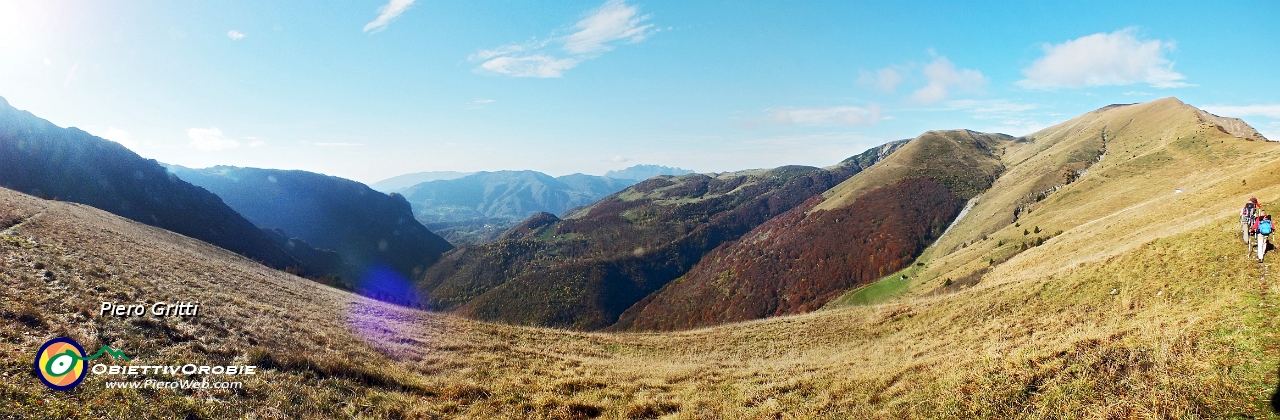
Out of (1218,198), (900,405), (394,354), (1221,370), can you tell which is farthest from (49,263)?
(1218,198)

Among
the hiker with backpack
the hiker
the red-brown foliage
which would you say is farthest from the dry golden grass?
the red-brown foliage

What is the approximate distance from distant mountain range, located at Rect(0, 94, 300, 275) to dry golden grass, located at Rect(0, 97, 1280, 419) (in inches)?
2920

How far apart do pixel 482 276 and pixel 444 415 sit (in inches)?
7714

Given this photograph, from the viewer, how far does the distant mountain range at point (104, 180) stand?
282ft

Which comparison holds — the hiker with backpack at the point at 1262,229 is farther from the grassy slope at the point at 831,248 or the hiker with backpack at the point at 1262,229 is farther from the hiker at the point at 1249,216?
the grassy slope at the point at 831,248

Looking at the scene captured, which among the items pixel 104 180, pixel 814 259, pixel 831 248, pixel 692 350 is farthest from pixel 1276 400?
pixel 104 180

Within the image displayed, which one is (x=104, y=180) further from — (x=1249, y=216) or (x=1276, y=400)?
(x=1249, y=216)

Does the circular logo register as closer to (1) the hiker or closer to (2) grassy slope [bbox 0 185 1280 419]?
(2) grassy slope [bbox 0 185 1280 419]

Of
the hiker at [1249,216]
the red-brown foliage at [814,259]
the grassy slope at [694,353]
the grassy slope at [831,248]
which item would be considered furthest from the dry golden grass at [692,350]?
the red-brown foliage at [814,259]

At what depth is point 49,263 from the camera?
655 inches

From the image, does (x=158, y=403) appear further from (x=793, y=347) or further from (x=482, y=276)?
(x=482, y=276)

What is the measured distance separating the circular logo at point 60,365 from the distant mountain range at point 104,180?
83040 millimetres

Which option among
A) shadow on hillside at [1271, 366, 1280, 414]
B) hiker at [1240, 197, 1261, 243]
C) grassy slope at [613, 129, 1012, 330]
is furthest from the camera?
grassy slope at [613, 129, 1012, 330]

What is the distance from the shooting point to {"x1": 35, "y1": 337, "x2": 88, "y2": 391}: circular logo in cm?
862
